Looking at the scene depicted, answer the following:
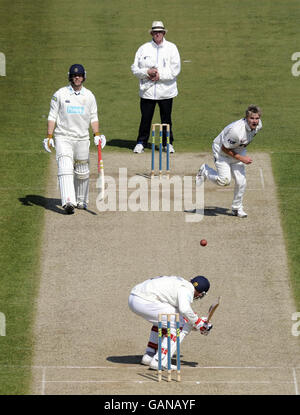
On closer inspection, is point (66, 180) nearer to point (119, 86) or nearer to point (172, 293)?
point (172, 293)

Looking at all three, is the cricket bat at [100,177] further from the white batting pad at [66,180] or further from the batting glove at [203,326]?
the batting glove at [203,326]

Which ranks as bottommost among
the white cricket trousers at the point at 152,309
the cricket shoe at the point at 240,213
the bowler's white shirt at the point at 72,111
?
the white cricket trousers at the point at 152,309

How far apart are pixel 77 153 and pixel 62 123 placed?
0.62m

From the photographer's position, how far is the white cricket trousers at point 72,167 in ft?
64.8

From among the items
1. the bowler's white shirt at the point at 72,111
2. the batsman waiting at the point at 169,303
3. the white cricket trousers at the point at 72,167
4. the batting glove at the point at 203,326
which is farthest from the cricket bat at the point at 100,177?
the batting glove at the point at 203,326

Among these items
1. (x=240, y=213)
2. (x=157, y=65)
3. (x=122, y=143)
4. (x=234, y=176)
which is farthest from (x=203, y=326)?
(x=122, y=143)

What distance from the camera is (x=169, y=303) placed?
15234 mm

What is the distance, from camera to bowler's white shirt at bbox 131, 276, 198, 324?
1501cm

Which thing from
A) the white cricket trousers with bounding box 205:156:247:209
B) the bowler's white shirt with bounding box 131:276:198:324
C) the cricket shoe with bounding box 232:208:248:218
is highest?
the white cricket trousers with bounding box 205:156:247:209

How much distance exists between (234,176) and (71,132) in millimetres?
3086

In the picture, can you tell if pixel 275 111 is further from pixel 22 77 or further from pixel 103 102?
pixel 22 77

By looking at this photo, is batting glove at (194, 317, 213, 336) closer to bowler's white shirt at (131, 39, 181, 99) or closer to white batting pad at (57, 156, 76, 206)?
white batting pad at (57, 156, 76, 206)

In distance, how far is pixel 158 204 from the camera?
20500 millimetres

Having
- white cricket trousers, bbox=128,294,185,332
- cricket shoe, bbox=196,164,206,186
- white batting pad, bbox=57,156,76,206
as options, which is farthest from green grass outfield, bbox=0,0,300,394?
white cricket trousers, bbox=128,294,185,332
